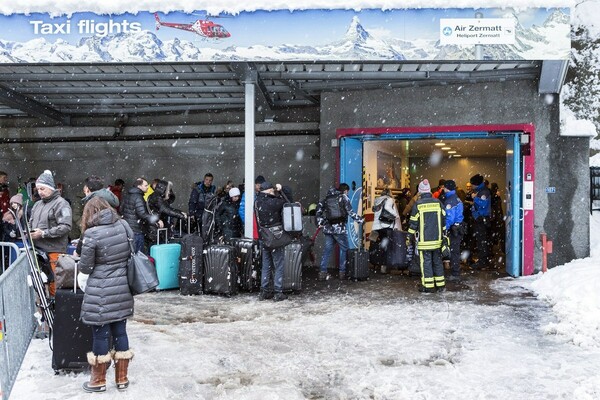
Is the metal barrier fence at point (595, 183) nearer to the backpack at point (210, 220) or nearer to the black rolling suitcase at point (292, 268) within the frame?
the black rolling suitcase at point (292, 268)

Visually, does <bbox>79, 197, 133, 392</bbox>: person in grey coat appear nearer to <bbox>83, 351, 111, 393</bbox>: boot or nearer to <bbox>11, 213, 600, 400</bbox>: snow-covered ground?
<bbox>83, 351, 111, 393</bbox>: boot

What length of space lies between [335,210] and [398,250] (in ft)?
4.98

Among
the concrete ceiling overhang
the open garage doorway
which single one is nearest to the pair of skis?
the concrete ceiling overhang

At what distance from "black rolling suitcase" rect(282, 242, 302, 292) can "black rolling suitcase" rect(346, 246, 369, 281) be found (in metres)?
1.48

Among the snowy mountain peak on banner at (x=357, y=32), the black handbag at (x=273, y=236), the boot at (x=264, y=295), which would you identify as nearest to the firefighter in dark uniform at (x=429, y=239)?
the black handbag at (x=273, y=236)

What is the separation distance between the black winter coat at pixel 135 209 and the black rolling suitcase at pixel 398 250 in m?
4.18

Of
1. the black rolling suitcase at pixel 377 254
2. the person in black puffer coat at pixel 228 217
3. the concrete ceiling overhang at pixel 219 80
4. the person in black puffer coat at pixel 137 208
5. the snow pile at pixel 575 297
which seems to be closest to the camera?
the snow pile at pixel 575 297

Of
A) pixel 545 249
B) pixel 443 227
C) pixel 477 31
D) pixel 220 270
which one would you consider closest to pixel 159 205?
pixel 220 270

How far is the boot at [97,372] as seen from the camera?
4.56m

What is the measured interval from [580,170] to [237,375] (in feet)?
25.5

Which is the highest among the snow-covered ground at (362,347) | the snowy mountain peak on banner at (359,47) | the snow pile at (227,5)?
the snow pile at (227,5)

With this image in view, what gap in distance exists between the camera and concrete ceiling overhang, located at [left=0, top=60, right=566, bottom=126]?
9643 millimetres

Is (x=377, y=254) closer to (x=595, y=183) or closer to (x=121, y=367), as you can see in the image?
(x=595, y=183)

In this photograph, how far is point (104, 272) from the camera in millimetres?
4473
